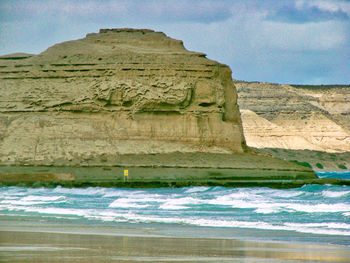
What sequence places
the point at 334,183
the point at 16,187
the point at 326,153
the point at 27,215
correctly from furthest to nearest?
the point at 326,153 < the point at 334,183 < the point at 16,187 < the point at 27,215

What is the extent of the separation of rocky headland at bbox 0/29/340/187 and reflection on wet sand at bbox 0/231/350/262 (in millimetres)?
32150

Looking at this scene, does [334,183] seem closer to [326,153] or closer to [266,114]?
[326,153]

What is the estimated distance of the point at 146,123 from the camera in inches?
2296

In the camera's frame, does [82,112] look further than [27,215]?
Yes

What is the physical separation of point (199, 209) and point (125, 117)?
84.7 feet

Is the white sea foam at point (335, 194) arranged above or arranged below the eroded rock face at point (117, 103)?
below

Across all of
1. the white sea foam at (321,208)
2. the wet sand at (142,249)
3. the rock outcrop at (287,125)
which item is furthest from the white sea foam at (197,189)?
the rock outcrop at (287,125)

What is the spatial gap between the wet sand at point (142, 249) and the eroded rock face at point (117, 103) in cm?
3368

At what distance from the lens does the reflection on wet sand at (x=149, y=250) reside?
16.6m

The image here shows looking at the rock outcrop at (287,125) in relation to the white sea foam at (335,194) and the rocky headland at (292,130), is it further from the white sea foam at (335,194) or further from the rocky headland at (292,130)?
the white sea foam at (335,194)

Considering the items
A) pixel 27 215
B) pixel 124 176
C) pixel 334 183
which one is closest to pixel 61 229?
pixel 27 215

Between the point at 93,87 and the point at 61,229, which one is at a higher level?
the point at 93,87

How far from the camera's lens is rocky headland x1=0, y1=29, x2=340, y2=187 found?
54.5 metres

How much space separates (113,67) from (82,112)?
4.13 meters
